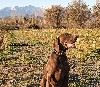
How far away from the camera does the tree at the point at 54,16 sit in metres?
71.4

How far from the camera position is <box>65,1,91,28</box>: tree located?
6366cm

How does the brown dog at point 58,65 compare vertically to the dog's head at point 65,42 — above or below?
below

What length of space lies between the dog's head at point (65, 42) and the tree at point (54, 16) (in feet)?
216

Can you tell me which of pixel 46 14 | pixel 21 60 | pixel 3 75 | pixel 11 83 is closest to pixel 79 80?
pixel 11 83

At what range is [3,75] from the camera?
1338 centimetres

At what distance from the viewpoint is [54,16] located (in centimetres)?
7225

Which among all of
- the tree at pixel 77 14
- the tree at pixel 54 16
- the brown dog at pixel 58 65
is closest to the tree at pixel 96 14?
the tree at pixel 77 14

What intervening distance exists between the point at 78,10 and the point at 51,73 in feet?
197

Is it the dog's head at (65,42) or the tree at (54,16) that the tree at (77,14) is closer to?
the tree at (54,16)

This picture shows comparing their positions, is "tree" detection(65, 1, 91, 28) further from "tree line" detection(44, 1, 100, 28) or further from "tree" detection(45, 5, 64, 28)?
"tree" detection(45, 5, 64, 28)

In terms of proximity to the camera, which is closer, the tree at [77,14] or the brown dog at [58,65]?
the brown dog at [58,65]

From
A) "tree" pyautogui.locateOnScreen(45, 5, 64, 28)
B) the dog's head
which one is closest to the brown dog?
the dog's head

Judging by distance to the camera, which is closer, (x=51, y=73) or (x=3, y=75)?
(x=51, y=73)

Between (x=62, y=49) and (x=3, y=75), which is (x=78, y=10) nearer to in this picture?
(x=3, y=75)
